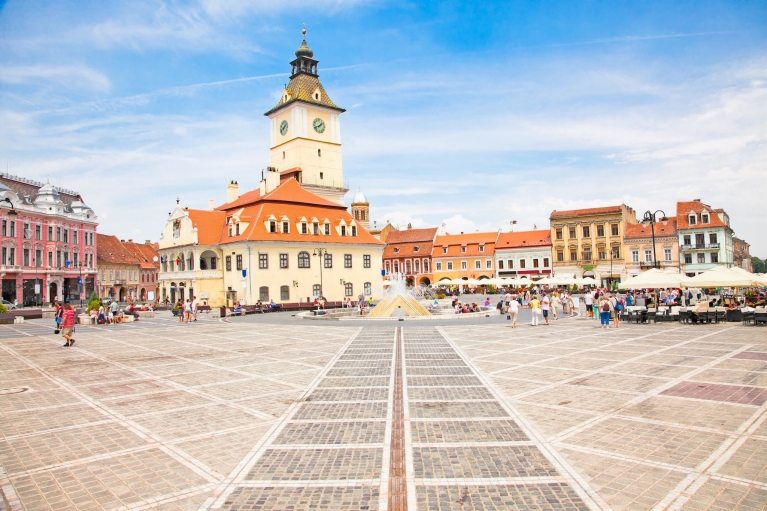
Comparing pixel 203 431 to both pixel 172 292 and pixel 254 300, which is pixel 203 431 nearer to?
pixel 254 300

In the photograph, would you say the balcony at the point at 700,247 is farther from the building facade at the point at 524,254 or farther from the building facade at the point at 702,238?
the building facade at the point at 524,254

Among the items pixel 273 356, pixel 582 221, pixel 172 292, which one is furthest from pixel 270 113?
pixel 273 356

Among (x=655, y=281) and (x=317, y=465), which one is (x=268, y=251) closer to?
(x=655, y=281)

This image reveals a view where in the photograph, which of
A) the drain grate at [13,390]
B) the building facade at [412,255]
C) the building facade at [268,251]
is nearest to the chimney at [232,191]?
the building facade at [268,251]

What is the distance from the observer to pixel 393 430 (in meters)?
8.57

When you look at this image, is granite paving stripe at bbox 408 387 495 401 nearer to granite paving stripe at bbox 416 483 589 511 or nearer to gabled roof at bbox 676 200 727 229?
granite paving stripe at bbox 416 483 589 511

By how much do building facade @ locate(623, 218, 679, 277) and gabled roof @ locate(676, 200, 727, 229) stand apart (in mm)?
1181

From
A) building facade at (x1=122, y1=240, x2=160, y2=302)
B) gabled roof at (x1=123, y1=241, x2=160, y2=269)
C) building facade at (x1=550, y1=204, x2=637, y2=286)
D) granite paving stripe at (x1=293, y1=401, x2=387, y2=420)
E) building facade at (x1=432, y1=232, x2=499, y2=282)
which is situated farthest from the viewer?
gabled roof at (x1=123, y1=241, x2=160, y2=269)

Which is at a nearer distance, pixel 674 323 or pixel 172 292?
pixel 674 323

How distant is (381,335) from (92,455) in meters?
16.6

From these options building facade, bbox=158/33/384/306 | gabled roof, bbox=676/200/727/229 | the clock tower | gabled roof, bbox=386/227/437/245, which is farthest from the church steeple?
gabled roof, bbox=676/200/727/229

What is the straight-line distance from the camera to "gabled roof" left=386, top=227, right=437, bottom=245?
83.9 metres

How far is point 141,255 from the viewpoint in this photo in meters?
93.4

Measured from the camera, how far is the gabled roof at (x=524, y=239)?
74188 mm
